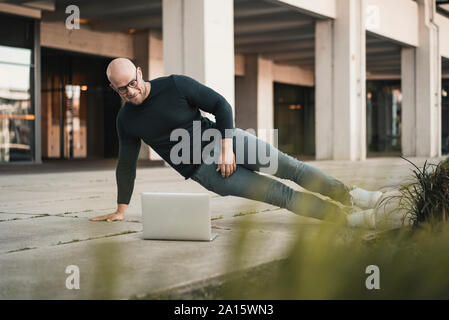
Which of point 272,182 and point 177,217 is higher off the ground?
point 272,182

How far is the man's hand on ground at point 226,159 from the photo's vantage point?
4.07m

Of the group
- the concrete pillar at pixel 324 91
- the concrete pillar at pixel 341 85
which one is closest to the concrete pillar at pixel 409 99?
the concrete pillar at pixel 341 85

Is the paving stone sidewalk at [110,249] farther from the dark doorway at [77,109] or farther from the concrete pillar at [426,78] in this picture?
the concrete pillar at [426,78]

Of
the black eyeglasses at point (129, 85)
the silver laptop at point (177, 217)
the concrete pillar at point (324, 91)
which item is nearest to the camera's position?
the silver laptop at point (177, 217)

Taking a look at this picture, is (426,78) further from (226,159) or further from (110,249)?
(110,249)

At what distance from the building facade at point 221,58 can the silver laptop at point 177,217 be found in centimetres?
887

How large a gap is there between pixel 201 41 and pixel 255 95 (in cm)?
1414

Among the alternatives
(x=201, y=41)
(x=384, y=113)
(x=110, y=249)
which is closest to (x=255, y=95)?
(x=384, y=113)

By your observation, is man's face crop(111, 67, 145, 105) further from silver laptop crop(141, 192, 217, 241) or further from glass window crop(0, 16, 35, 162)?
glass window crop(0, 16, 35, 162)

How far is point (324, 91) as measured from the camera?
63.3 ft

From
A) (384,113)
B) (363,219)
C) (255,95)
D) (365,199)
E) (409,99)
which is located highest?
(255,95)

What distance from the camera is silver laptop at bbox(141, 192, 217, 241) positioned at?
3.70 m

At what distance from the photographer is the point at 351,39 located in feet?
61.7
